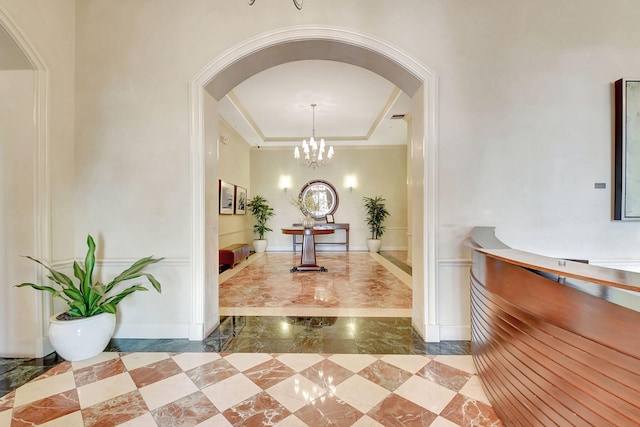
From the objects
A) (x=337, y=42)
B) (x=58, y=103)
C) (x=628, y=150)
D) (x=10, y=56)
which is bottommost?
(x=628, y=150)

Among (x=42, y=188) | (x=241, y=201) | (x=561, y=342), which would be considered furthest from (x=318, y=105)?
(x=561, y=342)

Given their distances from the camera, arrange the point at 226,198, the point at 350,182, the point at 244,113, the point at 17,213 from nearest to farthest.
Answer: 1. the point at 17,213
2. the point at 244,113
3. the point at 226,198
4. the point at 350,182

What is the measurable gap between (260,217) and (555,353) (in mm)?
7721

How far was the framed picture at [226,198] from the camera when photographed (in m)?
5.95

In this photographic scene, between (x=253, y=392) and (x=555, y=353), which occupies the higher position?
(x=555, y=353)

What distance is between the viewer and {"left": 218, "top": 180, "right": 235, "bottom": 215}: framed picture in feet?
19.5

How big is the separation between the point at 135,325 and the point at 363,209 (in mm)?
6892

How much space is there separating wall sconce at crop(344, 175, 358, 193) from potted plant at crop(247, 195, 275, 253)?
2.59m

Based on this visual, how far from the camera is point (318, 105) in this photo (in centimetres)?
556

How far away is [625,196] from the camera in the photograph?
239 centimetres

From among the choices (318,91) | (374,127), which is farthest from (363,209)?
(318,91)

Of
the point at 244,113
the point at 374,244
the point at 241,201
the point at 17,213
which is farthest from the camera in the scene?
the point at 374,244

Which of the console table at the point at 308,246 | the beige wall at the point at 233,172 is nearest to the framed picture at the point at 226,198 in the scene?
the beige wall at the point at 233,172

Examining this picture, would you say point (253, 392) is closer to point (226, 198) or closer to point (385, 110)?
point (226, 198)
